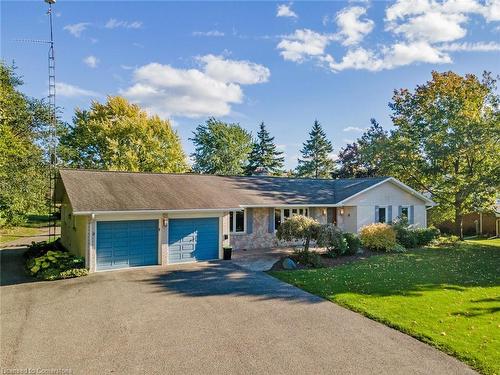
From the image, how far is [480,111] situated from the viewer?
25000mm

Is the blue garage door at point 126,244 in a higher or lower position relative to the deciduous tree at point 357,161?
lower

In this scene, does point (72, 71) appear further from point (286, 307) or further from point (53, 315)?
point (286, 307)

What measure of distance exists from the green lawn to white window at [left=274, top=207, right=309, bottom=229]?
5477 mm

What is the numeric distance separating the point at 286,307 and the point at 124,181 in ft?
34.1

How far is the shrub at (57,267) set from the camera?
12.0 metres

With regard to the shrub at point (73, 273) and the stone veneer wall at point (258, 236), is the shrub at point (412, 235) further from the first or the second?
the shrub at point (73, 273)

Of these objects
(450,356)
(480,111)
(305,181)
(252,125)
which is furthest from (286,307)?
(252,125)

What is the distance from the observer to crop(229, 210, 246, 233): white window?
717 inches

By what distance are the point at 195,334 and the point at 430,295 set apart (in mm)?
7218

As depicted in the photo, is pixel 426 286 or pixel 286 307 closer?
pixel 286 307

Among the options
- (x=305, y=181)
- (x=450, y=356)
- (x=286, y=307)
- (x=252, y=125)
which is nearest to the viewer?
(x=450, y=356)

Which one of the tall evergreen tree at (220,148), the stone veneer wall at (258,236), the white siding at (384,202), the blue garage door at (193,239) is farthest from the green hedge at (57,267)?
the tall evergreen tree at (220,148)

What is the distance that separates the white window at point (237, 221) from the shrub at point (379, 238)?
7.09 metres

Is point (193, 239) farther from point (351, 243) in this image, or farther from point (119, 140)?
point (119, 140)
